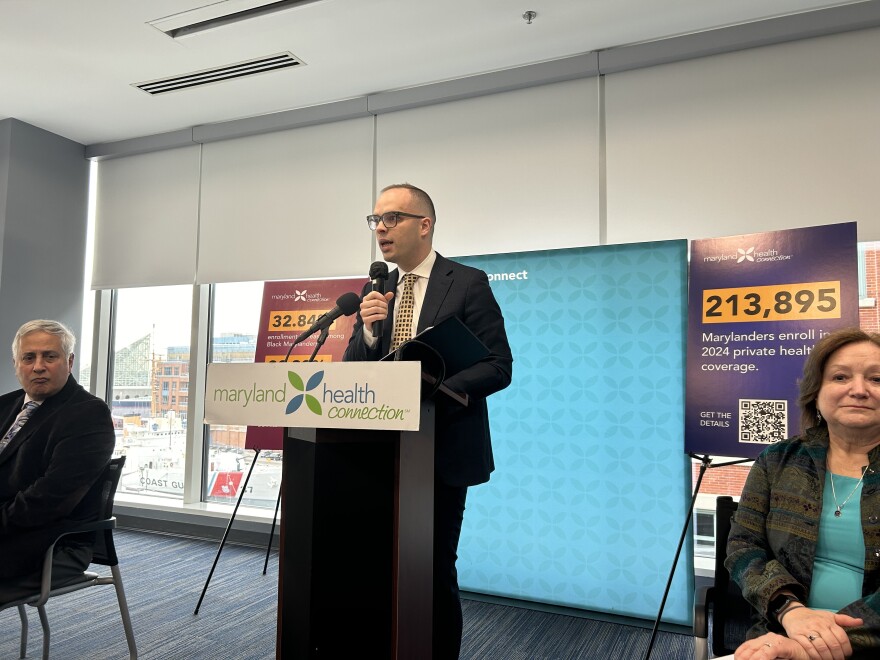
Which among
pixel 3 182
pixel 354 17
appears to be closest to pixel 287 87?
pixel 354 17

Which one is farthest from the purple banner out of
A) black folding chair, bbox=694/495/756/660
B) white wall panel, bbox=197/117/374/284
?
white wall panel, bbox=197/117/374/284

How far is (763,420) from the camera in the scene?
2787 mm

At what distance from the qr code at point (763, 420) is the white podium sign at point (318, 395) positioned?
208 cm

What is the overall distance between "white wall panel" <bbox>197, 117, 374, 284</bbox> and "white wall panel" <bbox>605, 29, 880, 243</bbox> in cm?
185

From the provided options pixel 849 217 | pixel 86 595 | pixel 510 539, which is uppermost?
pixel 849 217

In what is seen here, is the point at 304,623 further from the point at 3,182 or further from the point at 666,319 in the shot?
the point at 3,182

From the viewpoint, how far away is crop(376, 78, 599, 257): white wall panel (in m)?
4.01

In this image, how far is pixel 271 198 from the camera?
Answer: 5.04 meters

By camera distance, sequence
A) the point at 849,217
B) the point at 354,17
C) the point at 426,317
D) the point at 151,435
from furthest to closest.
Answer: the point at 151,435 → the point at 354,17 → the point at 849,217 → the point at 426,317

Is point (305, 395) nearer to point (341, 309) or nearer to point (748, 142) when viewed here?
point (341, 309)

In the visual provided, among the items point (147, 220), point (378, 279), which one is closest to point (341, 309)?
point (378, 279)

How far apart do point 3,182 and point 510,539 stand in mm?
4750

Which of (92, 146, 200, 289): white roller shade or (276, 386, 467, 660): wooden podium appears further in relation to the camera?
(92, 146, 200, 289): white roller shade

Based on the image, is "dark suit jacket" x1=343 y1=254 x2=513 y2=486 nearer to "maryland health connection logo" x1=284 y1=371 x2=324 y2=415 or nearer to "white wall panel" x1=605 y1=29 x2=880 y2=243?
"maryland health connection logo" x1=284 y1=371 x2=324 y2=415
